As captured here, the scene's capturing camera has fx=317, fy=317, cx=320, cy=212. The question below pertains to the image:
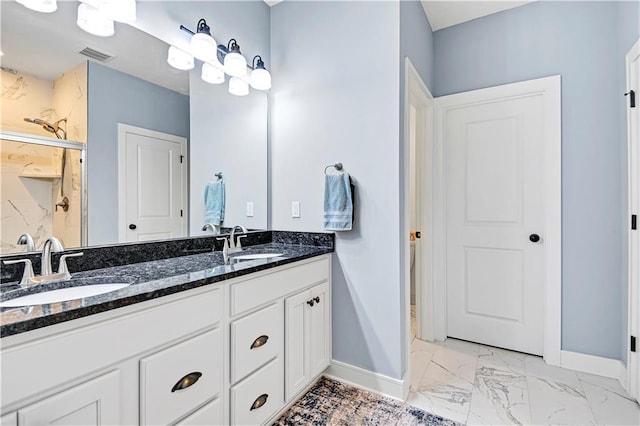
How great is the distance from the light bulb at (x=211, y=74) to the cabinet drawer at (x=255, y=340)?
4.71ft

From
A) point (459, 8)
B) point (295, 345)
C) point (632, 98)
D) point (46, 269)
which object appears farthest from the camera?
point (459, 8)

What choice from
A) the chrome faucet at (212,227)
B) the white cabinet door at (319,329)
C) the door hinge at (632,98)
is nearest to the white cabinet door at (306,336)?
the white cabinet door at (319,329)

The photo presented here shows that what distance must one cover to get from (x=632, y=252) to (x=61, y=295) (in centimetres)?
281

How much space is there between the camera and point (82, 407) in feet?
2.89

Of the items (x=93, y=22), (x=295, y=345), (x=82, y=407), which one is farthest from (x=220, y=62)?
(x=82, y=407)

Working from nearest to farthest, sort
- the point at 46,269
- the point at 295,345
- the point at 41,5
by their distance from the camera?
the point at 46,269 < the point at 41,5 < the point at 295,345

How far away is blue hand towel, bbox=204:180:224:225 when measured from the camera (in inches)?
78.5

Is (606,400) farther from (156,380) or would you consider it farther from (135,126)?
(135,126)

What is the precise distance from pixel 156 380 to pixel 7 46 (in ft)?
4.44

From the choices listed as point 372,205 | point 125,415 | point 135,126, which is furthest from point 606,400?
point 135,126

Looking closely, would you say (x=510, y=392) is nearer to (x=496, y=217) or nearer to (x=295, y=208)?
(x=496, y=217)

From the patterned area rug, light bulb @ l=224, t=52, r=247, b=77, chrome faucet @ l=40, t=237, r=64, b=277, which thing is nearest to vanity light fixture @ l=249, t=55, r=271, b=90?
light bulb @ l=224, t=52, r=247, b=77

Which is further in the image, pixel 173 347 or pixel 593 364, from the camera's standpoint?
pixel 593 364

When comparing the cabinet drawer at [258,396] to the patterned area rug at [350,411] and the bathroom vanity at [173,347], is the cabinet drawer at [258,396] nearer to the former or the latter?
the bathroom vanity at [173,347]
